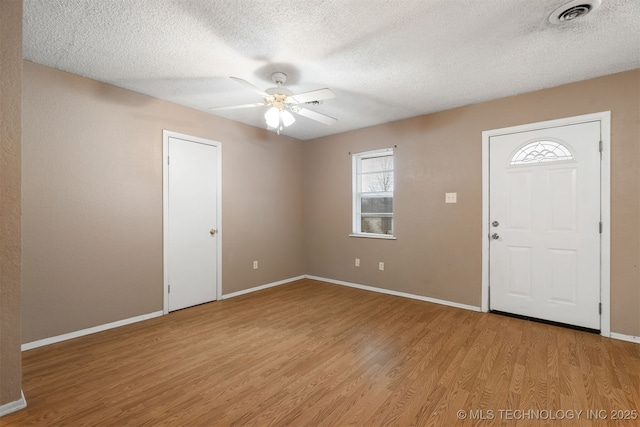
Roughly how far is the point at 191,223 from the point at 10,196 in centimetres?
201

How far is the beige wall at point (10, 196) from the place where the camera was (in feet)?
5.49

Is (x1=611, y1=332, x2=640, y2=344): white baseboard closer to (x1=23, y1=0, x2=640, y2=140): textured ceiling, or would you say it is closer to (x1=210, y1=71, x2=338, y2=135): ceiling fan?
(x1=23, y1=0, x2=640, y2=140): textured ceiling

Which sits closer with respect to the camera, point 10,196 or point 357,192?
point 10,196

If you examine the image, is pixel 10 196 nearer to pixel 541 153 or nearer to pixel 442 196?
pixel 442 196

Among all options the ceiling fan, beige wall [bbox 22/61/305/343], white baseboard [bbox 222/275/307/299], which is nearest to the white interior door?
beige wall [bbox 22/61/305/343]

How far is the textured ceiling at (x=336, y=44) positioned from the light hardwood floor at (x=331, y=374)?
8.25 feet

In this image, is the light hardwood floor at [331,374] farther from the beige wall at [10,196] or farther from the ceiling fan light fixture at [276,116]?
the ceiling fan light fixture at [276,116]

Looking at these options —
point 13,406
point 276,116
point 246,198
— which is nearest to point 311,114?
point 276,116

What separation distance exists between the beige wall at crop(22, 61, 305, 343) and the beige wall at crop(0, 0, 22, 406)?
3.47ft

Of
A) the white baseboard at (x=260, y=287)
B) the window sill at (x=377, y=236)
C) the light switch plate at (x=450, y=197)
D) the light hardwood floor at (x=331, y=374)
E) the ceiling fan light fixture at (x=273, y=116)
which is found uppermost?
the ceiling fan light fixture at (x=273, y=116)

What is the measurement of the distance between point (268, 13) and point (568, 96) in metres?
3.09

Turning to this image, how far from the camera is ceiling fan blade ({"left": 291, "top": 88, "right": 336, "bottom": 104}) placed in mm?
2372

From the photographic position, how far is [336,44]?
7.47 ft

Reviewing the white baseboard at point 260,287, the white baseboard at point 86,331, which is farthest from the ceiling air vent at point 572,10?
the white baseboard at point 86,331
